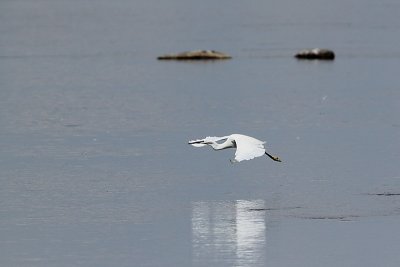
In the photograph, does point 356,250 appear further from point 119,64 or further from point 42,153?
point 119,64

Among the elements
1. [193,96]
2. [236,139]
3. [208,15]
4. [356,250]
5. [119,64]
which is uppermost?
[208,15]

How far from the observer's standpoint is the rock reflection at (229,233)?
17795mm

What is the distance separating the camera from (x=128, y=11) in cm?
10681

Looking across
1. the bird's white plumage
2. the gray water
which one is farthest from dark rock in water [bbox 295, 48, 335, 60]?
the bird's white plumage

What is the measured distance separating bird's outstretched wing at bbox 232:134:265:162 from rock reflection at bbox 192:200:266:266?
805 mm

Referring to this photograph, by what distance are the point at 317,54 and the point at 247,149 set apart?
30.4m

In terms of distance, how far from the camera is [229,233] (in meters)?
19.1

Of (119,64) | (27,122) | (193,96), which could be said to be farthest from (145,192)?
(119,64)

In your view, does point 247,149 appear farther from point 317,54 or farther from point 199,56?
point 317,54

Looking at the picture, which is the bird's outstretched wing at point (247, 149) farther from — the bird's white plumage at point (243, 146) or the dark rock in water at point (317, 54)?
the dark rock in water at point (317, 54)

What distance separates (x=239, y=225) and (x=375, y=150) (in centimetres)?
768

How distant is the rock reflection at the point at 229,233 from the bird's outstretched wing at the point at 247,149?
805 millimetres

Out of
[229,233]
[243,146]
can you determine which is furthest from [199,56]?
[229,233]

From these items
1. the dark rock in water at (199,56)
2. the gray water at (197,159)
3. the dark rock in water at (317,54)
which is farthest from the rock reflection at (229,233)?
the dark rock in water at (199,56)
